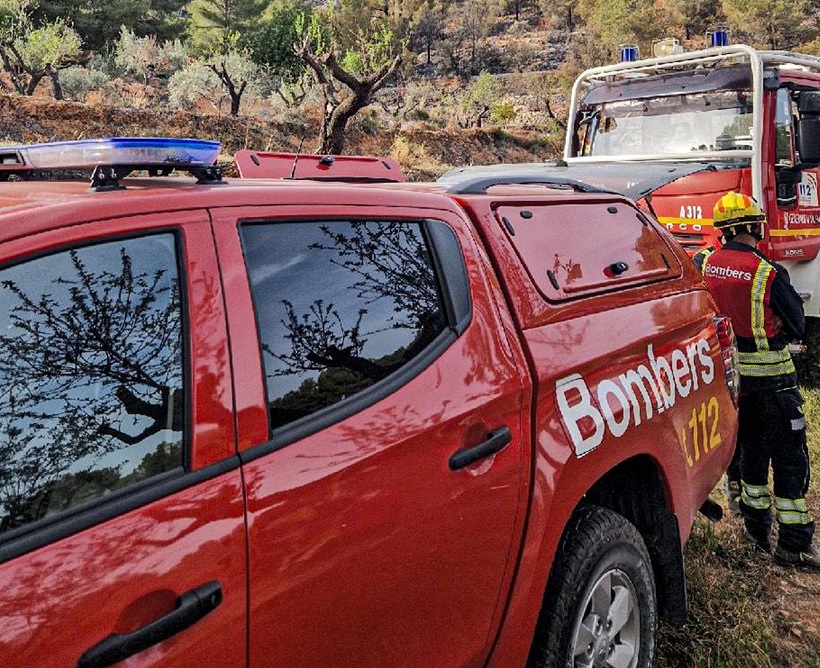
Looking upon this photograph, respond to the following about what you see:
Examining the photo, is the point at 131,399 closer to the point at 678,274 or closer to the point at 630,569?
the point at 630,569

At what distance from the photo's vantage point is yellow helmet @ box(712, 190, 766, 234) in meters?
3.90

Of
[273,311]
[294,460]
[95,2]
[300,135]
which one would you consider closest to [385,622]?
[294,460]

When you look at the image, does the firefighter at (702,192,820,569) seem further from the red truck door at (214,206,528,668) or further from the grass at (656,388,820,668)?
the red truck door at (214,206,528,668)

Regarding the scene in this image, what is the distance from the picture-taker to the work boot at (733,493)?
4.29m

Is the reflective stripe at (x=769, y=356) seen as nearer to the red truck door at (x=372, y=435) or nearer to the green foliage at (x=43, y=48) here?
the red truck door at (x=372, y=435)

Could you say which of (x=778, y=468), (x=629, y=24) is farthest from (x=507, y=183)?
(x=629, y=24)

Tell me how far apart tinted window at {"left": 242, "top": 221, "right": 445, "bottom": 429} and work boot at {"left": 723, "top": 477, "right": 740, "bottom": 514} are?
306 cm

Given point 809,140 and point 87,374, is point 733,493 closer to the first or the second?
point 809,140

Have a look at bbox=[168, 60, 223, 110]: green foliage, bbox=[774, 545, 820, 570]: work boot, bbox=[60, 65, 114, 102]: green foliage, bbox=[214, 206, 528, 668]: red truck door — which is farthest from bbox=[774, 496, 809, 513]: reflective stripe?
bbox=[60, 65, 114, 102]: green foliage

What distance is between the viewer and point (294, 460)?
4.91 ft

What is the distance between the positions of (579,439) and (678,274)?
3.84 feet

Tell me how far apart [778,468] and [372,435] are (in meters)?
2.89

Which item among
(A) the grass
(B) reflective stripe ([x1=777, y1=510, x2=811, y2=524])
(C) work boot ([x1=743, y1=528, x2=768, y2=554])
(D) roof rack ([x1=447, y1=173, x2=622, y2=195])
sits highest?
(D) roof rack ([x1=447, y1=173, x2=622, y2=195])

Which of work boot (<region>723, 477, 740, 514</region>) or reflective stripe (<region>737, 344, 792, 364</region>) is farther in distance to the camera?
work boot (<region>723, 477, 740, 514</region>)
